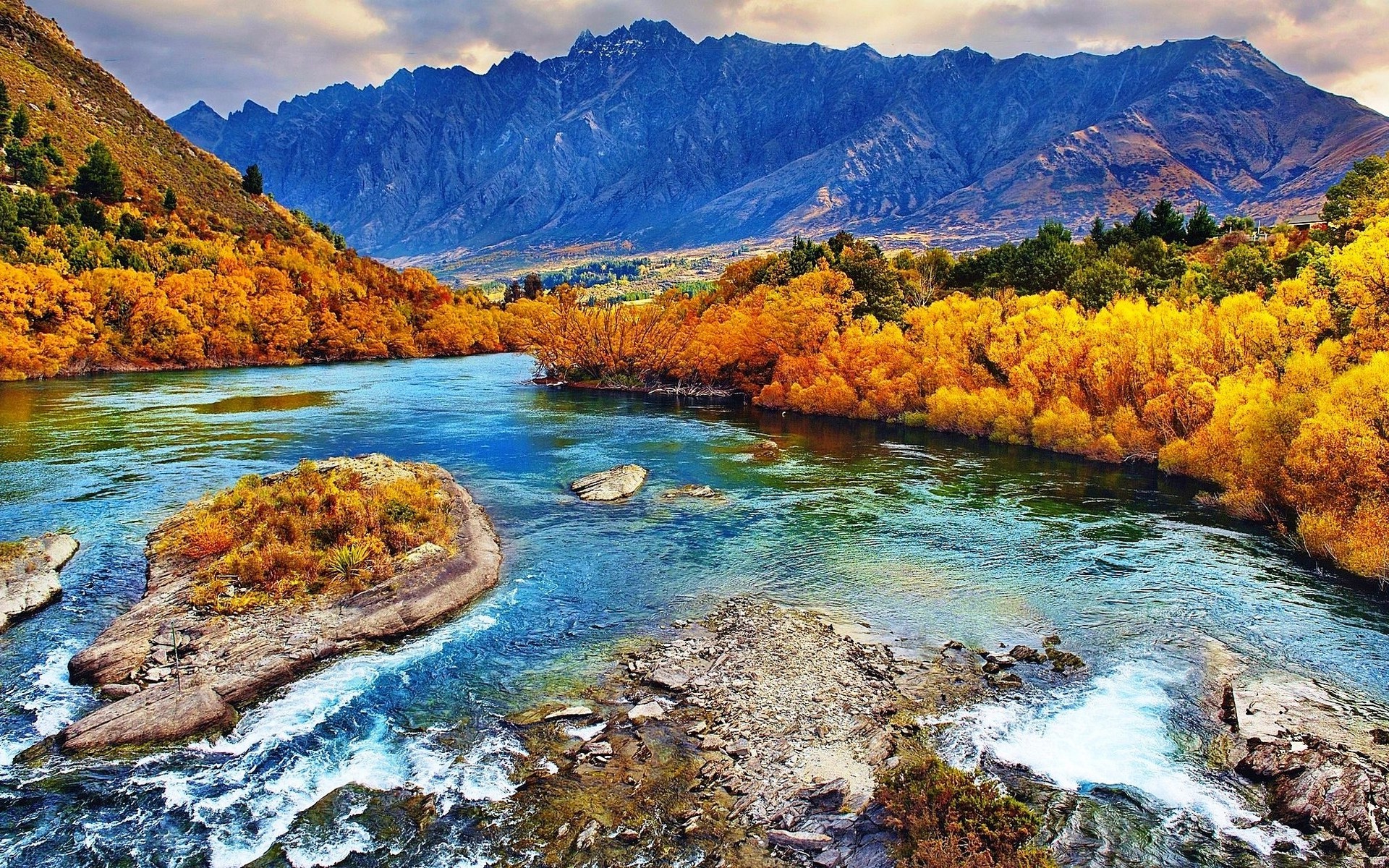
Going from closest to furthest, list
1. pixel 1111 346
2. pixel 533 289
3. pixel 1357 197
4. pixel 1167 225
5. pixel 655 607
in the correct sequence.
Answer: pixel 655 607, pixel 1111 346, pixel 1357 197, pixel 1167 225, pixel 533 289

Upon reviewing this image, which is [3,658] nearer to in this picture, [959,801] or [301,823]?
[301,823]

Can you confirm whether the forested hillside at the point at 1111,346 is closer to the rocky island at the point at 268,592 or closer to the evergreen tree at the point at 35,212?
the rocky island at the point at 268,592

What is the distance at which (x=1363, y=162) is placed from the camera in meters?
69.8

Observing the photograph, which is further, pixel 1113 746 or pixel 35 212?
pixel 35 212

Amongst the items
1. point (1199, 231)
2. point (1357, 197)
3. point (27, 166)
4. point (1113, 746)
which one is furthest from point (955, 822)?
point (27, 166)

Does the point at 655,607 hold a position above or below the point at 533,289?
below

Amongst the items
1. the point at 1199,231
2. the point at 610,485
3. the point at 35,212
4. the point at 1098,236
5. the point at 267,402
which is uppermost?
the point at 35,212

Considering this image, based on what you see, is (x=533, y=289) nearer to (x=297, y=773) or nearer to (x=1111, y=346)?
(x=1111, y=346)

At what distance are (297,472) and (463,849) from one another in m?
23.1

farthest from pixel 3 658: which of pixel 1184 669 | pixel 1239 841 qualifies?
pixel 1184 669

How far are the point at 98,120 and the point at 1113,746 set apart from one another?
15374cm

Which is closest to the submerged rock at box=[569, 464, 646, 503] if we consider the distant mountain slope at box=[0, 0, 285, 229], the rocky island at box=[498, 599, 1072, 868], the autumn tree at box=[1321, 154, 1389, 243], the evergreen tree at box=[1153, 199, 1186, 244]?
the rocky island at box=[498, 599, 1072, 868]

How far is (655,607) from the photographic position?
905 inches

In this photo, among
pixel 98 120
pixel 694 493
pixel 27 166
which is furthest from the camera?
pixel 98 120
